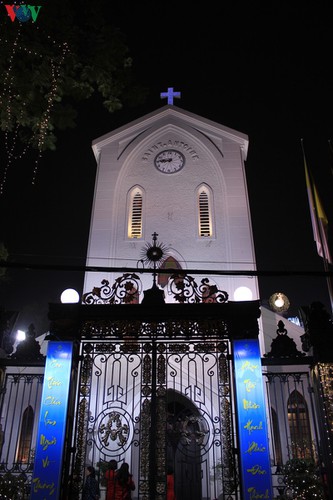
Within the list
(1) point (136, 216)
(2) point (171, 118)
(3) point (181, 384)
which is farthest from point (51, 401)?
(2) point (171, 118)

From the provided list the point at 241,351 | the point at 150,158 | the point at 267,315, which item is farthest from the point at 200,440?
the point at 150,158

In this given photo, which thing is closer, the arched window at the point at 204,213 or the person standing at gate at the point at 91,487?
the person standing at gate at the point at 91,487

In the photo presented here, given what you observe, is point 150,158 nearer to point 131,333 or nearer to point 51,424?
point 131,333

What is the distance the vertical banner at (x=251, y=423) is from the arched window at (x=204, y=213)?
8992mm

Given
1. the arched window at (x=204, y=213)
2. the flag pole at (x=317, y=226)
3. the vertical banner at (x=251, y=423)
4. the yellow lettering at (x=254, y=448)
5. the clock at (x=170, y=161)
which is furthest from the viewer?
the clock at (x=170, y=161)

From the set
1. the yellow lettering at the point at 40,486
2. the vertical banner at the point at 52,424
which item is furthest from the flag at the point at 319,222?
the yellow lettering at the point at 40,486

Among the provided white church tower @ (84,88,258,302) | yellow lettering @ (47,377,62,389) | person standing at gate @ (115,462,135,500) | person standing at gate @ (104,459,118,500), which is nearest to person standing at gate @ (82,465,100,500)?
person standing at gate @ (104,459,118,500)

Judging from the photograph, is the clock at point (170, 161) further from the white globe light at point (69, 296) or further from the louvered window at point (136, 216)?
the white globe light at point (69, 296)

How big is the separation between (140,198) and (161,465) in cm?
1218

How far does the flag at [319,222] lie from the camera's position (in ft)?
42.0

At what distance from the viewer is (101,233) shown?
1781 cm

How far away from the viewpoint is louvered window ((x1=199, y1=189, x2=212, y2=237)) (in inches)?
701

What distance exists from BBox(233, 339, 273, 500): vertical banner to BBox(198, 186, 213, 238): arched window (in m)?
8.99

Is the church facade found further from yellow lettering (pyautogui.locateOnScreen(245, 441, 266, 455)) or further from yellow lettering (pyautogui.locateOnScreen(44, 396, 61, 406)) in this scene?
yellow lettering (pyautogui.locateOnScreen(44, 396, 61, 406))
